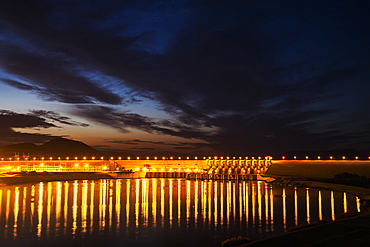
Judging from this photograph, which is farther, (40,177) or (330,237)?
(40,177)

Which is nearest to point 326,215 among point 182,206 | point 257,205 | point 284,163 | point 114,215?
point 257,205

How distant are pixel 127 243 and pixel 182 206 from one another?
2234cm

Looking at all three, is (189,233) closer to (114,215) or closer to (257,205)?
(114,215)

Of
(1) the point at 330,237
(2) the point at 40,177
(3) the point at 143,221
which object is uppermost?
(1) the point at 330,237

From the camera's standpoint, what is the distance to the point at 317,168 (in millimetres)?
134125

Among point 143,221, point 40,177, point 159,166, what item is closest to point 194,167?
point 159,166

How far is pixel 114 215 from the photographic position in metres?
38.2

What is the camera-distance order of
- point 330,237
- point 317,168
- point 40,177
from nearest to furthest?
point 330,237, point 40,177, point 317,168

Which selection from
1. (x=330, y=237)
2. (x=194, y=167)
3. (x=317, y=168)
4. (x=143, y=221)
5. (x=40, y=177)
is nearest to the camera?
(x=330, y=237)

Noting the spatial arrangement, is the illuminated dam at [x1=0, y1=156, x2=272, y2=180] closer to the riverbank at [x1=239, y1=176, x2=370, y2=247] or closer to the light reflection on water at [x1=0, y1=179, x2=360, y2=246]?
the light reflection on water at [x1=0, y1=179, x2=360, y2=246]

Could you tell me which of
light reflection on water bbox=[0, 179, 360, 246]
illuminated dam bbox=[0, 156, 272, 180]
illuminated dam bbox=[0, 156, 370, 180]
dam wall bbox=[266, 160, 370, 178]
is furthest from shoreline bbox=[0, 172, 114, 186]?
dam wall bbox=[266, 160, 370, 178]

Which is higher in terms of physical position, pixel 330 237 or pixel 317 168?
pixel 330 237

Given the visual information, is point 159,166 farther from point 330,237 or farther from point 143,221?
point 330,237

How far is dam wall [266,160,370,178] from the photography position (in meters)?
125
